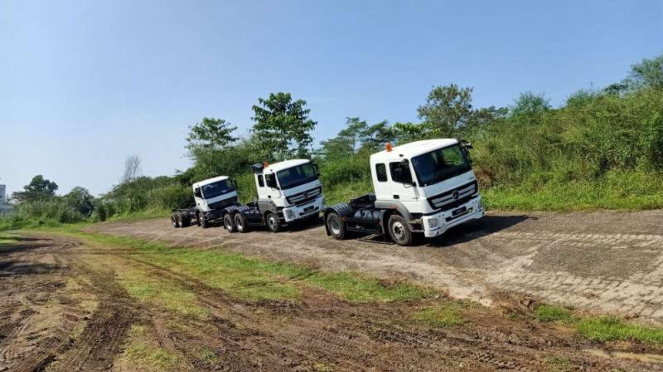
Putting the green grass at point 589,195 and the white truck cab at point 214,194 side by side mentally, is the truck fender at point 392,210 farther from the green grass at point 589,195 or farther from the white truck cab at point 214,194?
the white truck cab at point 214,194

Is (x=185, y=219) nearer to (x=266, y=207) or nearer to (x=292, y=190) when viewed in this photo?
(x=266, y=207)

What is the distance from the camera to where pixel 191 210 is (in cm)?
2448

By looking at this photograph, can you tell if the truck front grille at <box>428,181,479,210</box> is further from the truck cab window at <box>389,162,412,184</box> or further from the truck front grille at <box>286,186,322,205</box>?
the truck front grille at <box>286,186,322,205</box>

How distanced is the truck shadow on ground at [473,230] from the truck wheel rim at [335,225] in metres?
2.74

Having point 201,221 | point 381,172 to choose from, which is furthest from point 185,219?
point 381,172

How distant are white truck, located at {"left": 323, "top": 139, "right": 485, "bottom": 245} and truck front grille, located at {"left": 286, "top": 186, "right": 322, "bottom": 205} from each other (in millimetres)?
Answer: 5154

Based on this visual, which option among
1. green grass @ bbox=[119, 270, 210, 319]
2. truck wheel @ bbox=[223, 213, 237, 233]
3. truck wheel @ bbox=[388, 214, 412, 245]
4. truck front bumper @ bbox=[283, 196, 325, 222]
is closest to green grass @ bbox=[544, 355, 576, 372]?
Answer: green grass @ bbox=[119, 270, 210, 319]

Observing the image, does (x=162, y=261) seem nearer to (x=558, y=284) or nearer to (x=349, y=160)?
(x=558, y=284)

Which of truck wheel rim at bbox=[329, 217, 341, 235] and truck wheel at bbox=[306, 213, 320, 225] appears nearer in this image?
truck wheel rim at bbox=[329, 217, 341, 235]

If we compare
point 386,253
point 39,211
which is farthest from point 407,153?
point 39,211

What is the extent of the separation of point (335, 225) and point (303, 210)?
321cm

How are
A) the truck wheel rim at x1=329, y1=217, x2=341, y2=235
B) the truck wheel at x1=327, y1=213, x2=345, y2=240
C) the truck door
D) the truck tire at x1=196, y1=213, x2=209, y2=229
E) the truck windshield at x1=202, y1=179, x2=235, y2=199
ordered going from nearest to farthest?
the truck door
the truck wheel at x1=327, y1=213, x2=345, y2=240
the truck wheel rim at x1=329, y1=217, x2=341, y2=235
the truck tire at x1=196, y1=213, x2=209, y2=229
the truck windshield at x1=202, y1=179, x2=235, y2=199

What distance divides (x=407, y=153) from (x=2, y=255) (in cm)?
1542

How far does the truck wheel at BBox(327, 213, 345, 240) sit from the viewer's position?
44.6 feet
